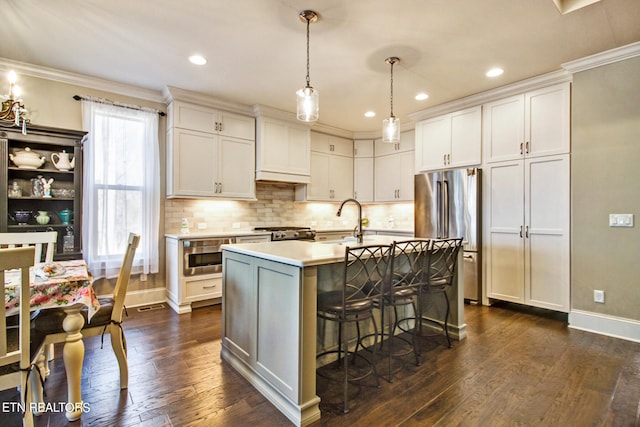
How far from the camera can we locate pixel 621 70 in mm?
2951

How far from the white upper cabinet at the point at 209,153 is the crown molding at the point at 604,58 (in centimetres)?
388

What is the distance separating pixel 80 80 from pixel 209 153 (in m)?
Result: 1.57

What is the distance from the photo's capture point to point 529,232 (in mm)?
3582

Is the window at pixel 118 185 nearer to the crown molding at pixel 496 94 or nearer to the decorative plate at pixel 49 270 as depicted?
the decorative plate at pixel 49 270

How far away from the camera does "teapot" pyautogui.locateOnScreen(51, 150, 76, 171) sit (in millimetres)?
3280

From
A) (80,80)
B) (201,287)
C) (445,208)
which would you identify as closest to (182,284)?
(201,287)

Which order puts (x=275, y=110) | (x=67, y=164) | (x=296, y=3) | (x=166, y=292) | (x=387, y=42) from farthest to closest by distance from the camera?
1. (x=275, y=110)
2. (x=166, y=292)
3. (x=67, y=164)
4. (x=387, y=42)
5. (x=296, y=3)

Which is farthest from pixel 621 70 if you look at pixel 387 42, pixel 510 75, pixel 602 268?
pixel 387 42

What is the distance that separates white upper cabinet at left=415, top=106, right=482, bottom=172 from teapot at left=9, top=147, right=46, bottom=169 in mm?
4695

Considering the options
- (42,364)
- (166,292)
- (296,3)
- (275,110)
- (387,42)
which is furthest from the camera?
(275,110)

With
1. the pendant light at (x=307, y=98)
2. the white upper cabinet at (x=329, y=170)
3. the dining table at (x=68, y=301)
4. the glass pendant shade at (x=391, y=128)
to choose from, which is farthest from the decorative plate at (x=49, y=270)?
the white upper cabinet at (x=329, y=170)

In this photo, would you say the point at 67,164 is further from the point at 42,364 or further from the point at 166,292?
the point at 42,364

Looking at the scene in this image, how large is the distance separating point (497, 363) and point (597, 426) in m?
0.72

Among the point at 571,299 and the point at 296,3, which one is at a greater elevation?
the point at 296,3
